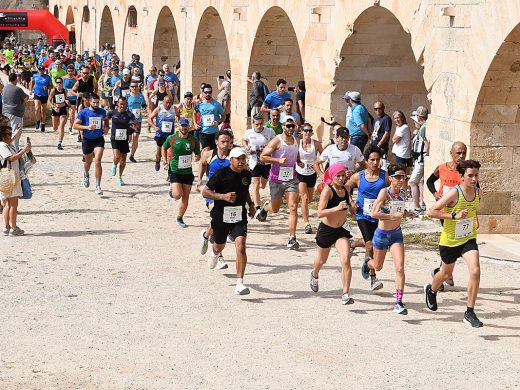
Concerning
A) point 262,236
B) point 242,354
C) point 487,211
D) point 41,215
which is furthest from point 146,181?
point 242,354

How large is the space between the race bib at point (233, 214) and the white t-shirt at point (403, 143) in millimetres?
4842

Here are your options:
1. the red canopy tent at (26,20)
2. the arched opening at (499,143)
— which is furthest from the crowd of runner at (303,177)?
the red canopy tent at (26,20)

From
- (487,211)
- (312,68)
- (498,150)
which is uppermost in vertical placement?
(312,68)

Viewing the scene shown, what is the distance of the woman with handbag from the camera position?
11648 mm

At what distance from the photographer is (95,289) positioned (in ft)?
31.5

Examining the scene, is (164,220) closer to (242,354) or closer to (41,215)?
(41,215)

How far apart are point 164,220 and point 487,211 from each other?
13.7ft

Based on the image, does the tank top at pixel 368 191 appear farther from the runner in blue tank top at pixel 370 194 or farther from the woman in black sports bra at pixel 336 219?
the woman in black sports bra at pixel 336 219

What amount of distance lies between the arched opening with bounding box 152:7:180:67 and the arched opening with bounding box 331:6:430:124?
42.3 feet

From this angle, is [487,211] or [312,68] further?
[312,68]

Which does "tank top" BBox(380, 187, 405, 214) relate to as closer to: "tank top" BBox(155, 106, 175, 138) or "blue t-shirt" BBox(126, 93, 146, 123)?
"tank top" BBox(155, 106, 175, 138)

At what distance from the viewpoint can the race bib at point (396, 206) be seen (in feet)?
29.6

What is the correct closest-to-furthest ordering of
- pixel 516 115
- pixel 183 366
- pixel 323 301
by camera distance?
pixel 183 366 < pixel 323 301 < pixel 516 115

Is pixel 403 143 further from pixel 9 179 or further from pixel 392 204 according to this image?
pixel 9 179
